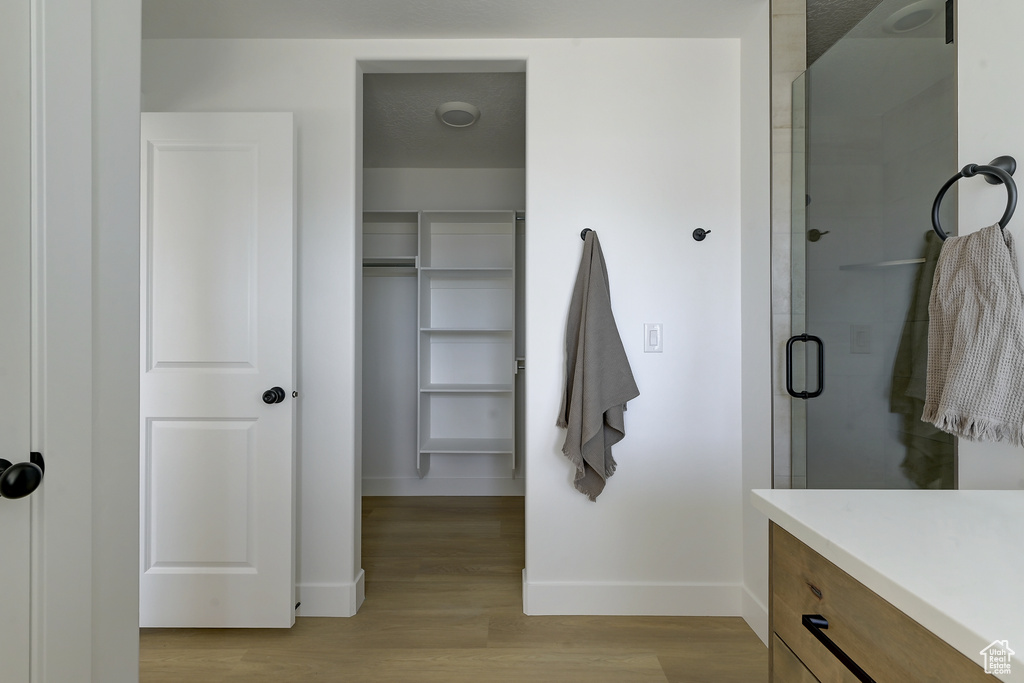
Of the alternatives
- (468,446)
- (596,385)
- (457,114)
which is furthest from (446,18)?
(468,446)

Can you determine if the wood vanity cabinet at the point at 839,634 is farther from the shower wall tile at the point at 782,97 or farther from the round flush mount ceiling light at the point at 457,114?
the round flush mount ceiling light at the point at 457,114

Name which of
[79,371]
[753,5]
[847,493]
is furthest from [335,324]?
[753,5]

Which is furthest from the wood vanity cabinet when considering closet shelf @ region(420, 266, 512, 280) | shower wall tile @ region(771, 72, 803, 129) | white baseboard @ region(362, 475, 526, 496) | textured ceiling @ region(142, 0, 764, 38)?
white baseboard @ region(362, 475, 526, 496)

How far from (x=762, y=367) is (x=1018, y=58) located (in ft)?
3.88

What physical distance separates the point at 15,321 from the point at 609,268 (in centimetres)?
182

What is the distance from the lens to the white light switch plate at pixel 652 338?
2174 mm

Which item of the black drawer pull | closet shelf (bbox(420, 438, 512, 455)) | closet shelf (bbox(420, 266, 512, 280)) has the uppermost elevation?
closet shelf (bbox(420, 266, 512, 280))

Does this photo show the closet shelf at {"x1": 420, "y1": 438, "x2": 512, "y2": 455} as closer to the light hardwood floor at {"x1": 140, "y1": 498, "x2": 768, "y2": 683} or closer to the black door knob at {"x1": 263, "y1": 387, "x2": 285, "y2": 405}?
the light hardwood floor at {"x1": 140, "y1": 498, "x2": 768, "y2": 683}

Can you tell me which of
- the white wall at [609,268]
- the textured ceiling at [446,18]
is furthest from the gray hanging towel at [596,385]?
the textured ceiling at [446,18]

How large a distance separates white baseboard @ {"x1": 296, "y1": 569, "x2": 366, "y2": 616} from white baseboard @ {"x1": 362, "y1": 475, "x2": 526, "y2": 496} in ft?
5.48

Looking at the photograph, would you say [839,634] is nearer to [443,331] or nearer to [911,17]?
[911,17]

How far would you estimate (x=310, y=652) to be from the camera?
6.26ft

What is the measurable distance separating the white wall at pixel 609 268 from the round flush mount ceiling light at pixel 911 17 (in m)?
0.74

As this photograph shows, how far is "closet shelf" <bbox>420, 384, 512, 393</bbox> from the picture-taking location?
Result: 3.52m
